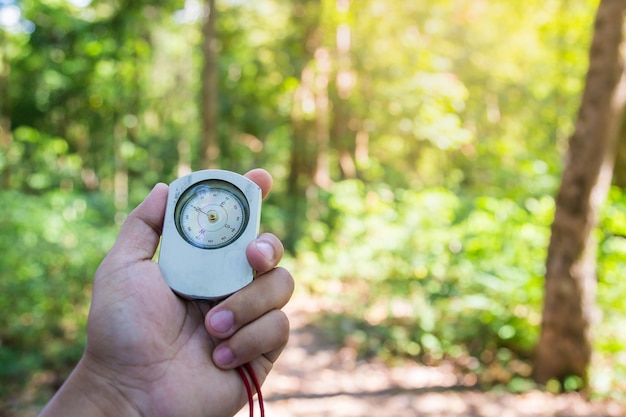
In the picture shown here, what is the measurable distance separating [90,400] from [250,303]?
1.56ft

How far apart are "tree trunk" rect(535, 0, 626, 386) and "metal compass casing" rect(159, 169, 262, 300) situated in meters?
3.72

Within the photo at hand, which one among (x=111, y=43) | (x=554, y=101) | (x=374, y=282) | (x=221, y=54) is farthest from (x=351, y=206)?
(x=554, y=101)

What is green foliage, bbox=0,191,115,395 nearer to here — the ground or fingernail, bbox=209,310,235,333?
the ground

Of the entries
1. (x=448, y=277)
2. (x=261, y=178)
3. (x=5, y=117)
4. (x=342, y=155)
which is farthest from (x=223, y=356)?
(x=5, y=117)

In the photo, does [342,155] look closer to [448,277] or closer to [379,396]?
[448,277]

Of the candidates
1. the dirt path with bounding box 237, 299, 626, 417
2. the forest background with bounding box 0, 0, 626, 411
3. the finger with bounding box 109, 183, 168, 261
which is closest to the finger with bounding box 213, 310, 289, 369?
the finger with bounding box 109, 183, 168, 261

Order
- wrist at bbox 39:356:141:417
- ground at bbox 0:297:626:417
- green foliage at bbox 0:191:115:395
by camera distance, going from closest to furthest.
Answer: wrist at bbox 39:356:141:417 → ground at bbox 0:297:626:417 → green foliage at bbox 0:191:115:395

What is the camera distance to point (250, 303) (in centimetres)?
142

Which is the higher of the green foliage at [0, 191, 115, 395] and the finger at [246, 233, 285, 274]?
the finger at [246, 233, 285, 274]

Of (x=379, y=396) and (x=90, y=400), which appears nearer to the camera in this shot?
(x=90, y=400)

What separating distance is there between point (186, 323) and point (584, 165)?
3.90m

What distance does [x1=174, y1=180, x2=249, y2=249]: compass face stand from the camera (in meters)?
1.49

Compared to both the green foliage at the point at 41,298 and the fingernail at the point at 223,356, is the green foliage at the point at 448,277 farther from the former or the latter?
the fingernail at the point at 223,356

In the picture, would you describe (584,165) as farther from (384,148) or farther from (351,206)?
(384,148)
